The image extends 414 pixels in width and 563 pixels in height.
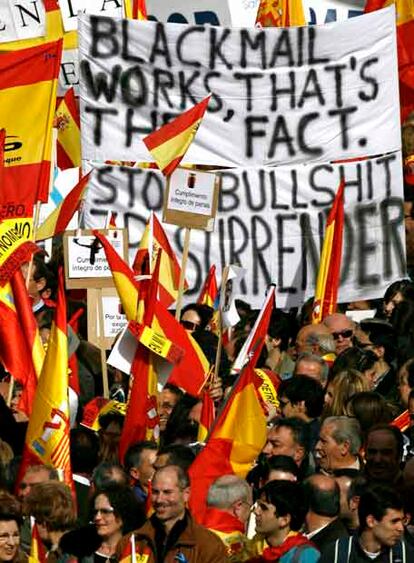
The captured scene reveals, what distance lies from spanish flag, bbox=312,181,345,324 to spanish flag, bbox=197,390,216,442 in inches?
114

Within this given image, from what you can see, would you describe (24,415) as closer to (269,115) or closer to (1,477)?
(1,477)

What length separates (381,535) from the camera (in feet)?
34.7

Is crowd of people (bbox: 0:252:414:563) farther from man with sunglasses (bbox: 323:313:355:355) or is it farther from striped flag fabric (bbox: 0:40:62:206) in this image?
striped flag fabric (bbox: 0:40:62:206)

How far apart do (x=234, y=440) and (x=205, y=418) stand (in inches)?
30.3

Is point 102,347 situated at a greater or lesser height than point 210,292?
lesser

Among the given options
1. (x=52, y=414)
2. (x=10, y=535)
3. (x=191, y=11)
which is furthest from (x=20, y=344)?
(x=191, y=11)

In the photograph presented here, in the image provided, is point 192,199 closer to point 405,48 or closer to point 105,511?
point 105,511

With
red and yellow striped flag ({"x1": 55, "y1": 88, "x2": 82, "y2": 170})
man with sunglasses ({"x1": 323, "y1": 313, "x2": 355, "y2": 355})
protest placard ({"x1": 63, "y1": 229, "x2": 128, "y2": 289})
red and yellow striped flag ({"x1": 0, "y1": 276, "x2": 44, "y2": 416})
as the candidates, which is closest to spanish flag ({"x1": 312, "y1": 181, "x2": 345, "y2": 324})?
man with sunglasses ({"x1": 323, "y1": 313, "x2": 355, "y2": 355})

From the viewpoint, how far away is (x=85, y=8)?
21016mm

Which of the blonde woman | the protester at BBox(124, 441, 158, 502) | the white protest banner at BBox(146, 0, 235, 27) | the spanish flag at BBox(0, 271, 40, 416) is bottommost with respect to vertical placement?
the protester at BBox(124, 441, 158, 502)

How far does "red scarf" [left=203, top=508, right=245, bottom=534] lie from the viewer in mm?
11609

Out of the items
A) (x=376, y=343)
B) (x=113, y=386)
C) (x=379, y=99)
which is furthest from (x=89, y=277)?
(x=379, y=99)

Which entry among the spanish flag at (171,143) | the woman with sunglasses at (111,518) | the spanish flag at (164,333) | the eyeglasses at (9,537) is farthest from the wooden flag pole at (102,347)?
the eyeglasses at (9,537)

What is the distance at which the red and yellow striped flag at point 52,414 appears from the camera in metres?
13.0
